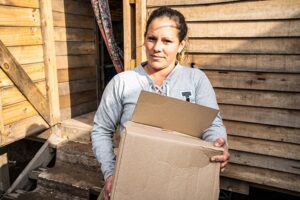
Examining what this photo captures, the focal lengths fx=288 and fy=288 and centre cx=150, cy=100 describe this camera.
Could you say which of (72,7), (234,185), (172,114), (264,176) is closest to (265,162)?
(264,176)

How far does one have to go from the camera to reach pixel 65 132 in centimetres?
467

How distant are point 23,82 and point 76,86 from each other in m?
1.20

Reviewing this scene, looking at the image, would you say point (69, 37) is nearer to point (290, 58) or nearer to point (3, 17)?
point (3, 17)

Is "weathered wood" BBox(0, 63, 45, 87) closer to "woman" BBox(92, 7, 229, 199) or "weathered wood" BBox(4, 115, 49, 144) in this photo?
"weathered wood" BBox(4, 115, 49, 144)

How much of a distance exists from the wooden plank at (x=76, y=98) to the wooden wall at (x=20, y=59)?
0.48m

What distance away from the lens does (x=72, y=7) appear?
15.9 feet

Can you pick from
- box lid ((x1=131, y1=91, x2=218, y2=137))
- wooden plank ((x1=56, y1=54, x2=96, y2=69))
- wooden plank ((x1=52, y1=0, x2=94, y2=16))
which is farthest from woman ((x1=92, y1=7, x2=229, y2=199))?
wooden plank ((x1=52, y1=0, x2=94, y2=16))

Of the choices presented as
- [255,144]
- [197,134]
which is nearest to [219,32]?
[255,144]

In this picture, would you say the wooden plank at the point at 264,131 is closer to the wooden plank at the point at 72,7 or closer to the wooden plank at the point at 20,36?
the wooden plank at the point at 20,36

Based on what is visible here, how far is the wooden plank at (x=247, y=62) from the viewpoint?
3.03m

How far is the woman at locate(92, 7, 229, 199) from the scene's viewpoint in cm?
180

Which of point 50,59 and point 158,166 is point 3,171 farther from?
point 158,166

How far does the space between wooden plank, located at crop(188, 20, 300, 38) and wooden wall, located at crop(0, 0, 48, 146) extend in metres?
2.29

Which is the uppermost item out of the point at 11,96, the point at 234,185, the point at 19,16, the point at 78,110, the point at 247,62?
the point at 19,16
